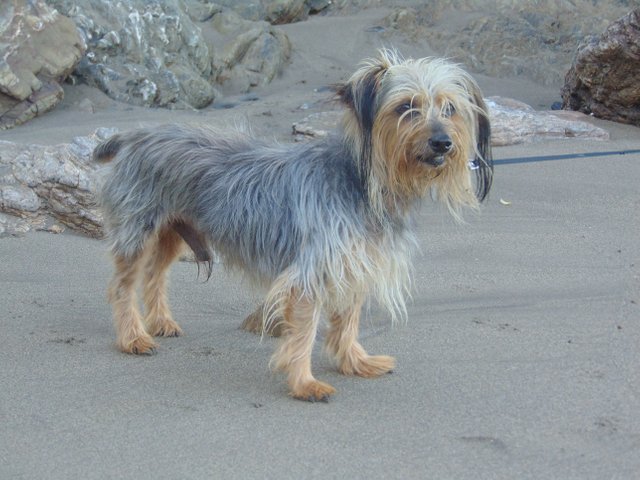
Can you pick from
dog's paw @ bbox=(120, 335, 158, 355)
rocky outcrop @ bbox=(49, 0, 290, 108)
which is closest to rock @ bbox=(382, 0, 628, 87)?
rocky outcrop @ bbox=(49, 0, 290, 108)

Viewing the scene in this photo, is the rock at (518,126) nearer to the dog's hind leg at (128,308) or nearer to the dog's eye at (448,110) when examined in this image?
the dog's hind leg at (128,308)

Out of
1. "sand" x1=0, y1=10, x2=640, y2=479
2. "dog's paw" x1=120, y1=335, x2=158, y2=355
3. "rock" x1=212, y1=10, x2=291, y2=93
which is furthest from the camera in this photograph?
"rock" x1=212, y1=10, x2=291, y2=93

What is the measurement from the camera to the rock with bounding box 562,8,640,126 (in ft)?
33.3

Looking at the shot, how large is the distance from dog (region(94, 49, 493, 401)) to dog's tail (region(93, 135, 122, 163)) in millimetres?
191

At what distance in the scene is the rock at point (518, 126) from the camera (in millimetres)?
9555

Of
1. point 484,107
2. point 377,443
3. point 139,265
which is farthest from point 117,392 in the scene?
point 484,107

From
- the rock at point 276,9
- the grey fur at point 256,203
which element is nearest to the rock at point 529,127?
the grey fur at point 256,203

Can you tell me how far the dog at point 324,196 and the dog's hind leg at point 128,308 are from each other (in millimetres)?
13

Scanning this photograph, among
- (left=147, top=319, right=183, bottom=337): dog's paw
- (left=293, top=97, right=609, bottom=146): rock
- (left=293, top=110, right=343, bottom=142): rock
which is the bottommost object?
(left=147, top=319, right=183, bottom=337): dog's paw

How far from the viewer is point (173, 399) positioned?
4836 mm

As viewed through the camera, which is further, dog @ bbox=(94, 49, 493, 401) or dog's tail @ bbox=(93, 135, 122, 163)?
dog's tail @ bbox=(93, 135, 122, 163)

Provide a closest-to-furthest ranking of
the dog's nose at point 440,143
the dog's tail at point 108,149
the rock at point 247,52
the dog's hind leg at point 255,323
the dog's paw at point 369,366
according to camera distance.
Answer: the dog's nose at point 440,143, the dog's paw at point 369,366, the dog's hind leg at point 255,323, the dog's tail at point 108,149, the rock at point 247,52

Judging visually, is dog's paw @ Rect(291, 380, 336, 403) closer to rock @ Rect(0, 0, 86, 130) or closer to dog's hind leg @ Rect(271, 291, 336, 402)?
dog's hind leg @ Rect(271, 291, 336, 402)

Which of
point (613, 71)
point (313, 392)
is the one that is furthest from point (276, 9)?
point (313, 392)
